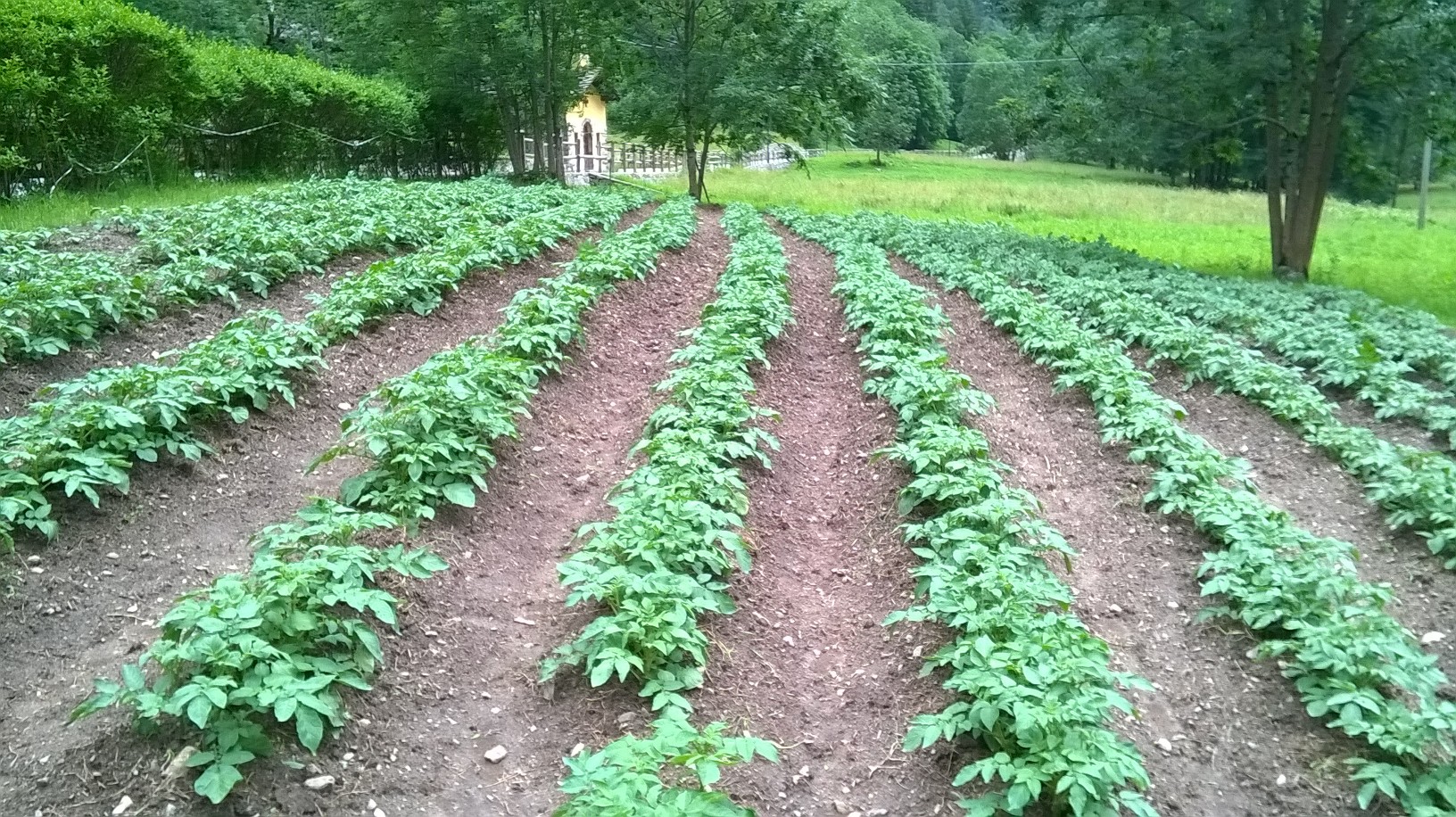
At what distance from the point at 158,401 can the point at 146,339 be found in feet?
8.76

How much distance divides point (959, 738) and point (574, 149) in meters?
35.9

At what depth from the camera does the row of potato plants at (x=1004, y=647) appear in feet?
11.2

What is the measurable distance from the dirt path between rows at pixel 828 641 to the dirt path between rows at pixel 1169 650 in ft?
3.01

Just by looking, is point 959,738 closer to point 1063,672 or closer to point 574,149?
point 1063,672

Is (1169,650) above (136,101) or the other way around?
the other way around

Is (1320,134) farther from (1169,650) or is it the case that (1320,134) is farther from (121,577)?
(121,577)

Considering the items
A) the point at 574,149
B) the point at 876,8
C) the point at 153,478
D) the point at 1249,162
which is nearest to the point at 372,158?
the point at 574,149

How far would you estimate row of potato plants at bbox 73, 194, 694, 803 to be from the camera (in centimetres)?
340

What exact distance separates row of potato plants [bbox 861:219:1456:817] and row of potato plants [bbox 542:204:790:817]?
2.36 m

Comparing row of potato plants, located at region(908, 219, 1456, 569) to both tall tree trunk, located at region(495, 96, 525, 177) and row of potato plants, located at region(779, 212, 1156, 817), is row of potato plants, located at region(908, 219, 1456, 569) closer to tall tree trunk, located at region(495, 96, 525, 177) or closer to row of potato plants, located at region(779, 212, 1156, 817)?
row of potato plants, located at region(779, 212, 1156, 817)

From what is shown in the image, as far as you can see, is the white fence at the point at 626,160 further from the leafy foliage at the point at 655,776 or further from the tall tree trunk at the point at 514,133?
the leafy foliage at the point at 655,776

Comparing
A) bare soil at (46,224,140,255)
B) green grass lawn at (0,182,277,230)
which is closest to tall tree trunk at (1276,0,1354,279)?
bare soil at (46,224,140,255)

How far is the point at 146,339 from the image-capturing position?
7637mm

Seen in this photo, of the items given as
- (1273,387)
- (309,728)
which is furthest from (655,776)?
(1273,387)
